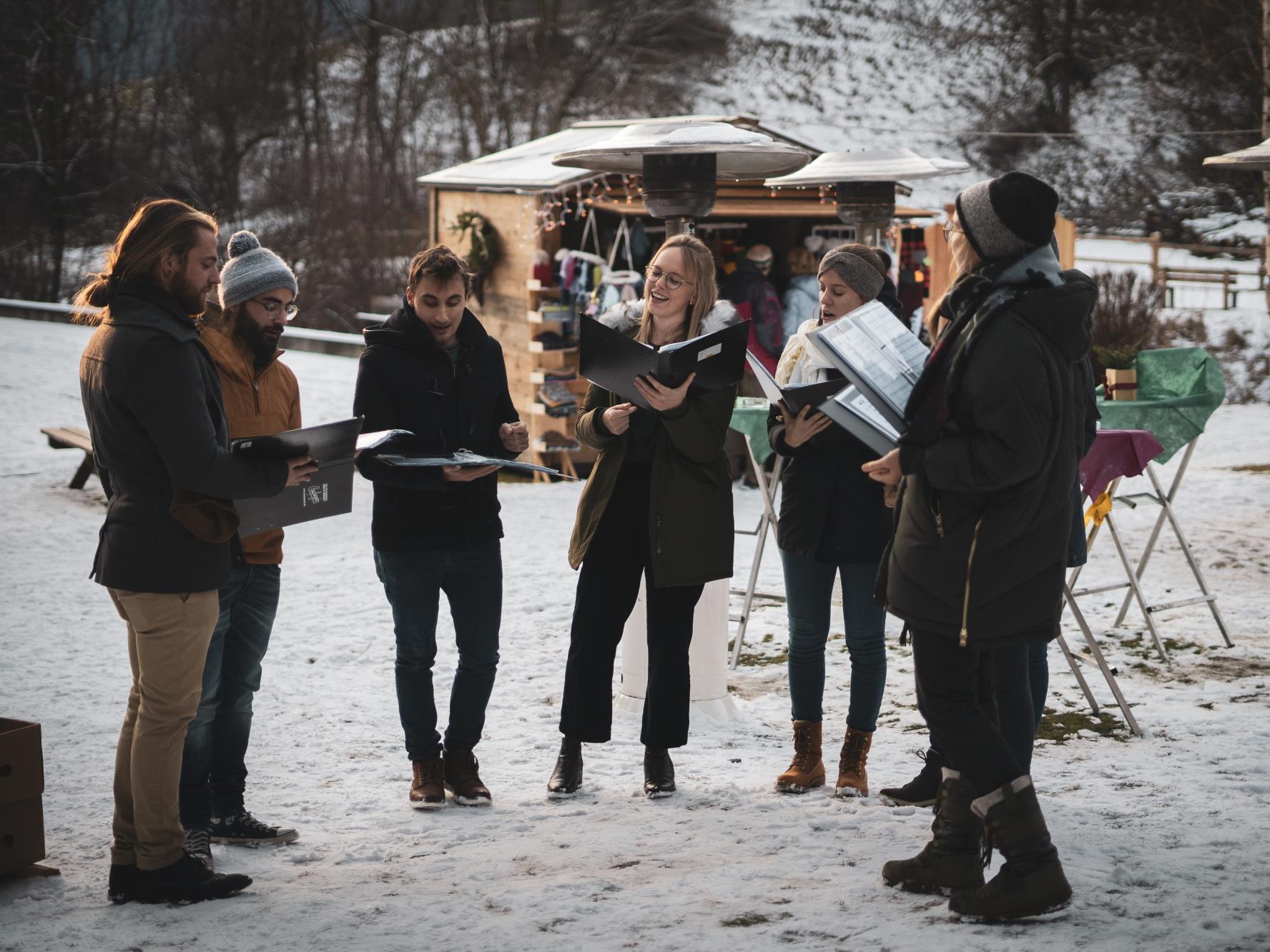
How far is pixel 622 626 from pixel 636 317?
1.00 meters

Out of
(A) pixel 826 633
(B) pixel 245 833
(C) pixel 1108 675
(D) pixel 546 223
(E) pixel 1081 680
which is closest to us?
(B) pixel 245 833

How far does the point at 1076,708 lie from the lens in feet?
16.9

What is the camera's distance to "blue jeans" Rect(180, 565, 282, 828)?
3.63m

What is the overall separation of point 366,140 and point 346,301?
8955 mm

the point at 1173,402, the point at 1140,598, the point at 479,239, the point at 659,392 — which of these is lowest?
the point at 1140,598

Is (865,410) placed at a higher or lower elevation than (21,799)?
higher

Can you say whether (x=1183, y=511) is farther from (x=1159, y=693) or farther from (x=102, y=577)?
(x=102, y=577)

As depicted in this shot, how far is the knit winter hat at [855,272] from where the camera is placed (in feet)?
13.7

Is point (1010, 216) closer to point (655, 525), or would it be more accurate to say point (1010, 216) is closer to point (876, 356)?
point (876, 356)

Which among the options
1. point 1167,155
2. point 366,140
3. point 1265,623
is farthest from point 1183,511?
point 1167,155

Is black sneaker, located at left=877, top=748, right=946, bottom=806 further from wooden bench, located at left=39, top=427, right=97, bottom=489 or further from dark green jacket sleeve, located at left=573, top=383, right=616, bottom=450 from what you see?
wooden bench, located at left=39, top=427, right=97, bottom=489

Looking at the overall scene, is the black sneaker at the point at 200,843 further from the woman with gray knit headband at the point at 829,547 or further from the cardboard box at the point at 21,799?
the woman with gray knit headband at the point at 829,547

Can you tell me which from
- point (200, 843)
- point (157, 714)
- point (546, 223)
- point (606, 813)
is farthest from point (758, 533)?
point (546, 223)

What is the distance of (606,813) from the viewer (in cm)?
409
